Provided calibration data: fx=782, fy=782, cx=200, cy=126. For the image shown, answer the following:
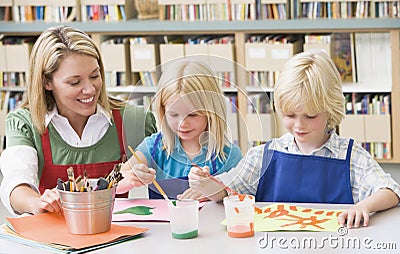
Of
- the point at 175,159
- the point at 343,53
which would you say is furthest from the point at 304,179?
the point at 343,53

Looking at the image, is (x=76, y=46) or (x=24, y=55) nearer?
(x=76, y=46)

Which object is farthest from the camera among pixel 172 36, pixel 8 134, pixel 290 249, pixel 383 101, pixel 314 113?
pixel 172 36

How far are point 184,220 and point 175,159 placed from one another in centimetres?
22

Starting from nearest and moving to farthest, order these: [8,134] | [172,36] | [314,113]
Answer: [314,113], [8,134], [172,36]

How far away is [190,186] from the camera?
1.77 m

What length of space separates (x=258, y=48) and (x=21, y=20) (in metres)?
1.39

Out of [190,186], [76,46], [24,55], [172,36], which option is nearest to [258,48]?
[172,36]

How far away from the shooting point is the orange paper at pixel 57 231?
1.60 metres

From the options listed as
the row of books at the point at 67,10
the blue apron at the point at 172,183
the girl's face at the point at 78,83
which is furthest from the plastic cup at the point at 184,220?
the row of books at the point at 67,10

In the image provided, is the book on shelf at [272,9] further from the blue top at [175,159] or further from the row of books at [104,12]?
the blue top at [175,159]

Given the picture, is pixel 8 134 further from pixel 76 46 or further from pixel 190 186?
pixel 190 186

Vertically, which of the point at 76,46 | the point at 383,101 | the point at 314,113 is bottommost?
the point at 383,101

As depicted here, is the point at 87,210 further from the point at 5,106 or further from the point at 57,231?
the point at 5,106

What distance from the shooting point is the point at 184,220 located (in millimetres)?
1621
